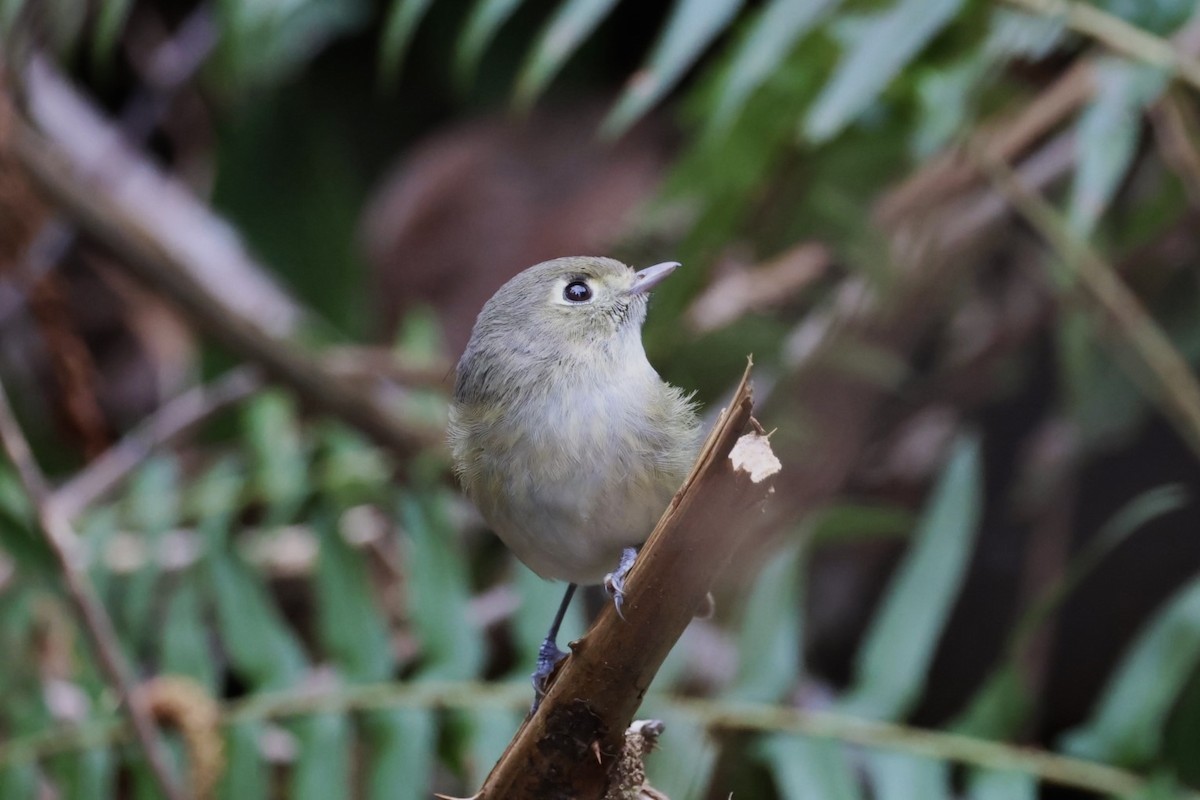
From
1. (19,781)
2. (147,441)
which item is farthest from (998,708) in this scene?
(147,441)

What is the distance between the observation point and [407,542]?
284 cm

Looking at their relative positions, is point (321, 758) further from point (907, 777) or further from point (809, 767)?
point (907, 777)

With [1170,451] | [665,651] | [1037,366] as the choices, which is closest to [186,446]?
[1037,366]

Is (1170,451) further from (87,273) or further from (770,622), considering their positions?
(87,273)

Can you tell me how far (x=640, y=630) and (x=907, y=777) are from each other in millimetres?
1421

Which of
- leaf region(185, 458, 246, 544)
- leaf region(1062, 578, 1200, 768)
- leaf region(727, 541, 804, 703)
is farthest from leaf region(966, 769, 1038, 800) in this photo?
leaf region(185, 458, 246, 544)

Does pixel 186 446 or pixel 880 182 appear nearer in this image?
pixel 880 182

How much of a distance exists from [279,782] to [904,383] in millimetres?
1678

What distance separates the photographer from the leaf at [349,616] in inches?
91.1

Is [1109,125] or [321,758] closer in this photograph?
[1109,125]

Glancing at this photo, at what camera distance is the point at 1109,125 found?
210 centimetres

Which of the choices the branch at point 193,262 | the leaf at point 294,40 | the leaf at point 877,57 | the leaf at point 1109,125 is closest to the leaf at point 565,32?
the leaf at point 877,57

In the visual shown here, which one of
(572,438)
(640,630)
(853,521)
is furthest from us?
(853,521)

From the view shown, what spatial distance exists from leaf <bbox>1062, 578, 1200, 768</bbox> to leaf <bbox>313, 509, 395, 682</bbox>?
1216mm
